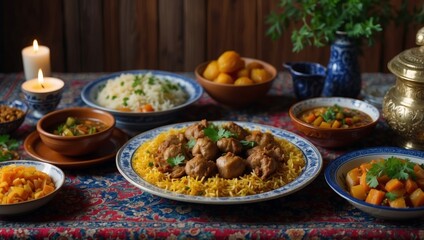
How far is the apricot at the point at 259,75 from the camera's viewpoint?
2463 mm

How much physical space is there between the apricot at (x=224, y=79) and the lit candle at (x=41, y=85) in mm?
584

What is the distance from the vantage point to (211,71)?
250cm

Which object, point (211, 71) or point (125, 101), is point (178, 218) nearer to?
A: point (125, 101)

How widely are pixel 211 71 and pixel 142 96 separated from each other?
0.30 metres

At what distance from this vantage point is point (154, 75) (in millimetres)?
2678

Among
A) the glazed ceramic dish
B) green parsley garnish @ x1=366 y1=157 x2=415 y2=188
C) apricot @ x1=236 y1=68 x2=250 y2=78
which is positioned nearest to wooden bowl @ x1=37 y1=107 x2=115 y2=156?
the glazed ceramic dish

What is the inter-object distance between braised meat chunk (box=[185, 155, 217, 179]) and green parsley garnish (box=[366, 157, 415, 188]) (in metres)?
0.42

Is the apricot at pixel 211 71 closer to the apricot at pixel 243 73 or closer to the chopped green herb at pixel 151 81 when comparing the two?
the apricot at pixel 243 73

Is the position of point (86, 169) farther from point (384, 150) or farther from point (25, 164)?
point (384, 150)

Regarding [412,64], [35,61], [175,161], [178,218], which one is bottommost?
[178,218]

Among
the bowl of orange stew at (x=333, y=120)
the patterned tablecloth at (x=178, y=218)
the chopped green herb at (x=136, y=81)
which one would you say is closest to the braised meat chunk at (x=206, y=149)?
the patterned tablecloth at (x=178, y=218)

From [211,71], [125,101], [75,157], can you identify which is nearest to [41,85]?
[125,101]

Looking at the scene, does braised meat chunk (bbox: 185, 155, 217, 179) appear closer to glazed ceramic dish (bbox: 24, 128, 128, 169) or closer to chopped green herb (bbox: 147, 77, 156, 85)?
glazed ceramic dish (bbox: 24, 128, 128, 169)

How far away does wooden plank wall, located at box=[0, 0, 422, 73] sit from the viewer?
11.9 ft
